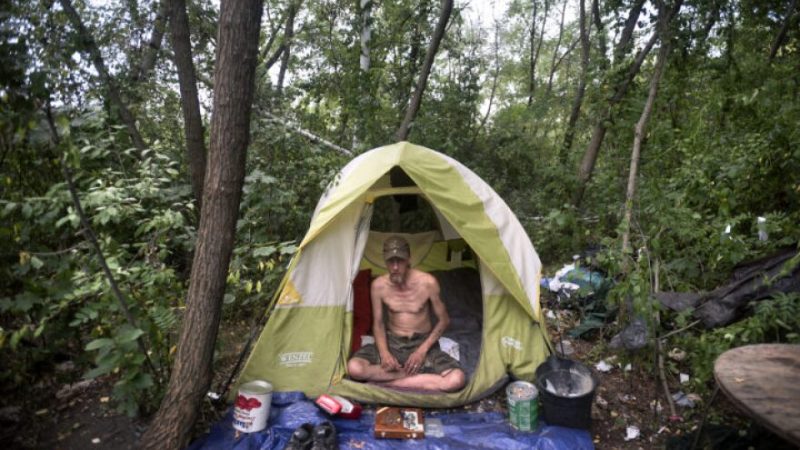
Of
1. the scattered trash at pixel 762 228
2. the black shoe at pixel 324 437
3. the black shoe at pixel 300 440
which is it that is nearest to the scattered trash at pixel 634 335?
the scattered trash at pixel 762 228

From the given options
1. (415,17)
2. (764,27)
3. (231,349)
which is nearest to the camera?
(231,349)

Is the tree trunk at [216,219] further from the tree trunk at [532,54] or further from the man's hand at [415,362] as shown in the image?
the tree trunk at [532,54]

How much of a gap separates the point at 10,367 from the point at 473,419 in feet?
9.54

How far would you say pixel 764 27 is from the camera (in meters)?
5.73

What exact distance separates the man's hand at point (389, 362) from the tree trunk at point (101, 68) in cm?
251

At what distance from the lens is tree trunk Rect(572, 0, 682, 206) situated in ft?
16.7

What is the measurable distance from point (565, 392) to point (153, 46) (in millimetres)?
5304

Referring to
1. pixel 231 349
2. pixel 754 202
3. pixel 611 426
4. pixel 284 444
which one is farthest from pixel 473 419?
pixel 754 202

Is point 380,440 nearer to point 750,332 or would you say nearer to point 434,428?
point 434,428

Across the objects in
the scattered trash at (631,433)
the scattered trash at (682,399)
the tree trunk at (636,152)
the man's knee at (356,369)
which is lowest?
the scattered trash at (631,433)

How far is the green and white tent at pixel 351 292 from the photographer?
315 centimetres

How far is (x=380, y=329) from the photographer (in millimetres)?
3549

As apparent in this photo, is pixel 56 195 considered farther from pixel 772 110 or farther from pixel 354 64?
pixel 772 110

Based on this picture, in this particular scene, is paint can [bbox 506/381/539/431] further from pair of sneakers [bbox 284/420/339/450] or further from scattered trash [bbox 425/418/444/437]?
pair of sneakers [bbox 284/420/339/450]
